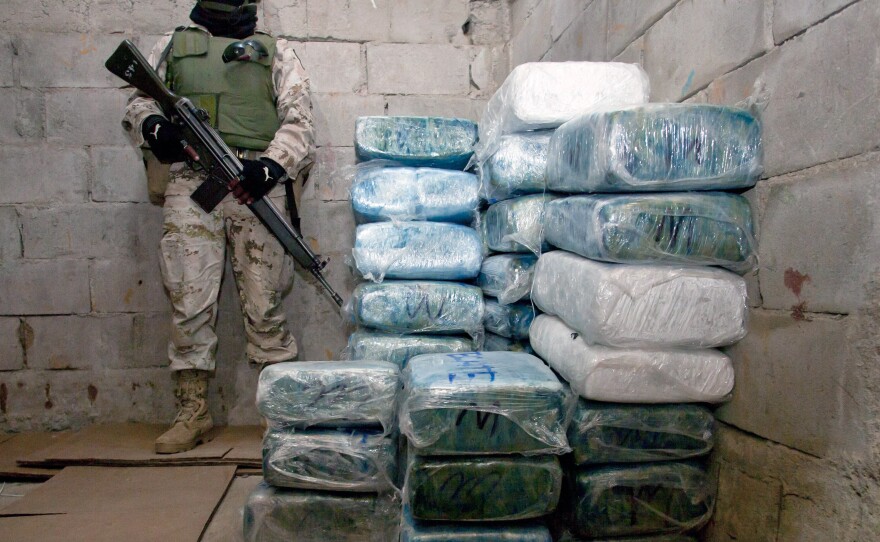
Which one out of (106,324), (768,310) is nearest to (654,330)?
(768,310)

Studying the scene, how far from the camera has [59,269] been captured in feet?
8.29

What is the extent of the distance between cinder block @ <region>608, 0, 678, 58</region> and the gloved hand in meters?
1.25

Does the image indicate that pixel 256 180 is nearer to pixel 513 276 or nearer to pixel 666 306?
pixel 513 276

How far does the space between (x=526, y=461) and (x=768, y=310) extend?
60cm

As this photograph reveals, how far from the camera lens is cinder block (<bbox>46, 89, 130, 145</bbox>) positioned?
8.23 feet

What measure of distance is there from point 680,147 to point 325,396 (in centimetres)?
101

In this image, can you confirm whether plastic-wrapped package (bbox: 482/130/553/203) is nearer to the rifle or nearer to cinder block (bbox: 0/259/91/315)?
the rifle

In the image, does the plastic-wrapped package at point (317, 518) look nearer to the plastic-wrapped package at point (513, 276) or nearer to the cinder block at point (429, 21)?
the plastic-wrapped package at point (513, 276)

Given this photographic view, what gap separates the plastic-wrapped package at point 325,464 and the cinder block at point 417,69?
1.80 meters

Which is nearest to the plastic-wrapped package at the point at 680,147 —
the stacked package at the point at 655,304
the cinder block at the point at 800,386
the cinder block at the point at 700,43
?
the stacked package at the point at 655,304

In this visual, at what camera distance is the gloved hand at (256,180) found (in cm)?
207

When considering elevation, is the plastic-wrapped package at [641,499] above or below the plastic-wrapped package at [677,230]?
below

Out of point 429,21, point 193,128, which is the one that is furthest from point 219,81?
point 429,21

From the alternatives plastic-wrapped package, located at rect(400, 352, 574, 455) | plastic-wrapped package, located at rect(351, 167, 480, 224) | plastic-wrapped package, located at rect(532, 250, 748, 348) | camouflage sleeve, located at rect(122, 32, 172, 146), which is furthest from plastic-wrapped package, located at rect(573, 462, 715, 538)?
camouflage sleeve, located at rect(122, 32, 172, 146)
